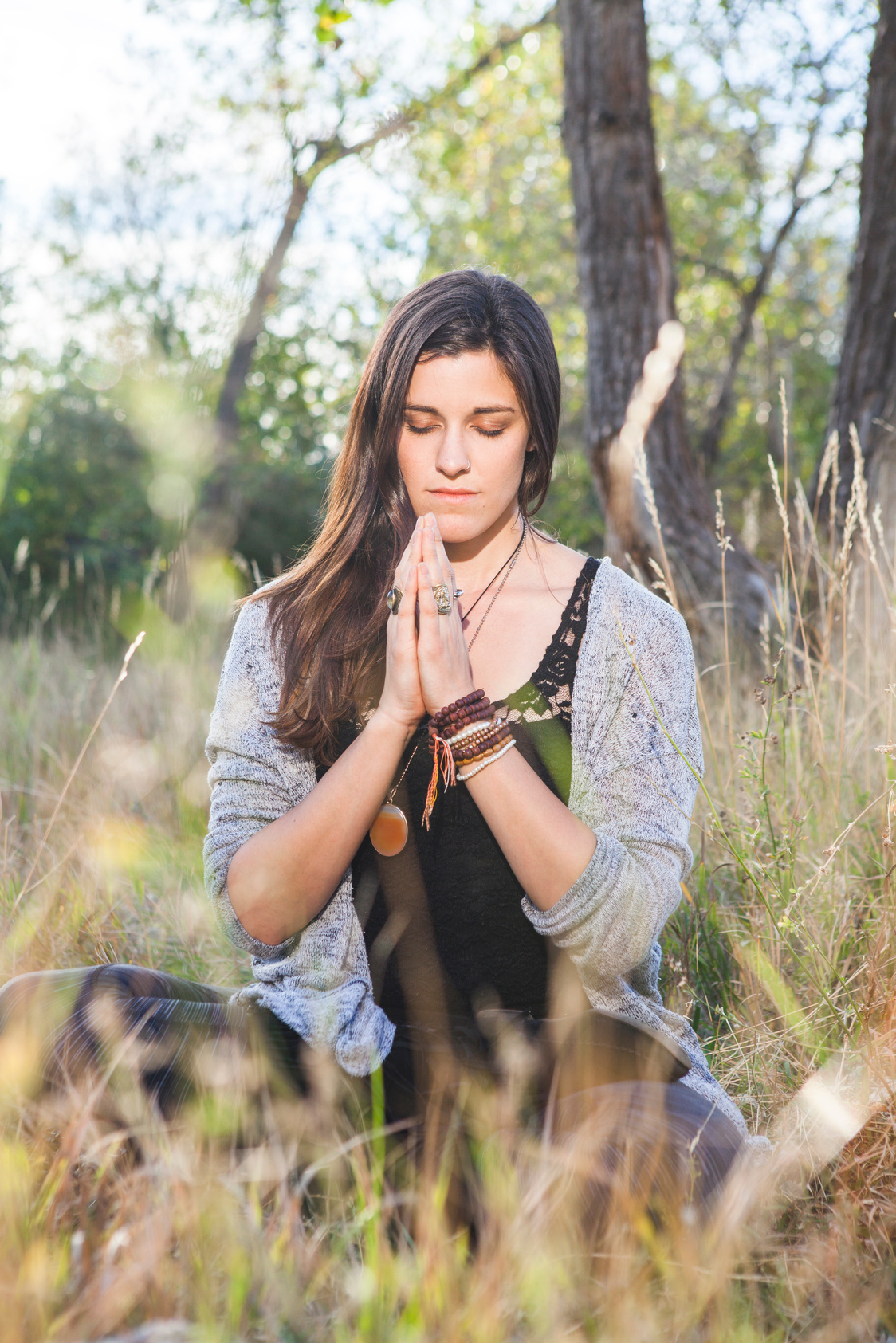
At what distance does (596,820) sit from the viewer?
6.00ft

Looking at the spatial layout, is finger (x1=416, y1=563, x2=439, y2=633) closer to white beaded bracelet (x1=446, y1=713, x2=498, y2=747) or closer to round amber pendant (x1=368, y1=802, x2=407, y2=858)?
white beaded bracelet (x1=446, y1=713, x2=498, y2=747)

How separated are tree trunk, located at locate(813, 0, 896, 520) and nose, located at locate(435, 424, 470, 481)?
92.1 inches

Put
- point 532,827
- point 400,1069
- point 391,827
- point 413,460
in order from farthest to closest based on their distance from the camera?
point 413,460 < point 391,827 < point 400,1069 < point 532,827

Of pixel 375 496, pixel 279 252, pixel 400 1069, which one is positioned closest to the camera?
pixel 400 1069

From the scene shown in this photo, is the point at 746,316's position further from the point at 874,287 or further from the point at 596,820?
the point at 596,820

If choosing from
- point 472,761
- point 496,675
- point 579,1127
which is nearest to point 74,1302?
point 579,1127

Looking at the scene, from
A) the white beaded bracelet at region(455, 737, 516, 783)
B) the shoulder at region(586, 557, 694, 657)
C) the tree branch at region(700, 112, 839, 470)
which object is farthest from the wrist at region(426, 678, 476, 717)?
the tree branch at region(700, 112, 839, 470)

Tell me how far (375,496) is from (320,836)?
0.74 m

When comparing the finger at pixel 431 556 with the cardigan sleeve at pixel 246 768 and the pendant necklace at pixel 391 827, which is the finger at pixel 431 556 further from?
the cardigan sleeve at pixel 246 768

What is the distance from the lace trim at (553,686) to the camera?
1.91 metres

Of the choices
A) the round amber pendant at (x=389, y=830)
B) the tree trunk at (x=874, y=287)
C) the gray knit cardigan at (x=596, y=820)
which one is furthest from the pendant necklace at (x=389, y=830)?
the tree trunk at (x=874, y=287)

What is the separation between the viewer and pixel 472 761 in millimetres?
1638

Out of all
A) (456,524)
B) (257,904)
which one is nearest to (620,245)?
(456,524)

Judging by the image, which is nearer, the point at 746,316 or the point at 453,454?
the point at 453,454
